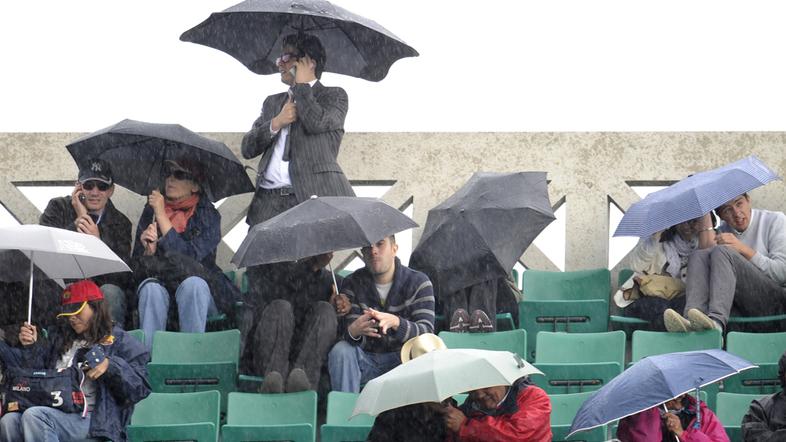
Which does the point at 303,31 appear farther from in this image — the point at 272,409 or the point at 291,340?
the point at 272,409

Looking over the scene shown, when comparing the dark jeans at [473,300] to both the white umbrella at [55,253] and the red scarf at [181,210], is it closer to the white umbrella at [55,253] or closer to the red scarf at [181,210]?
the red scarf at [181,210]

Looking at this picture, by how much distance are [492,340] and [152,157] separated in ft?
9.45

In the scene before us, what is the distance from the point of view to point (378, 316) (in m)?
10.6

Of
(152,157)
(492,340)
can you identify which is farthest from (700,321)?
(152,157)

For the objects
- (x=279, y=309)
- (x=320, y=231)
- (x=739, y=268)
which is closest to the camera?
(x=320, y=231)

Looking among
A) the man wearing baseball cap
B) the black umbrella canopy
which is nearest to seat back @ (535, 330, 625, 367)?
the black umbrella canopy

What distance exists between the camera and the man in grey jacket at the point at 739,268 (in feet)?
38.7

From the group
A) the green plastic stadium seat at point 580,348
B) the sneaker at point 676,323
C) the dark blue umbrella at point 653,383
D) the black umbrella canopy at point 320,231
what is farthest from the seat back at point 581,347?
the dark blue umbrella at point 653,383

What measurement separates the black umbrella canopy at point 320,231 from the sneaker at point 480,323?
96cm

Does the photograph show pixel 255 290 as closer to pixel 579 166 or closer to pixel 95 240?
pixel 95 240

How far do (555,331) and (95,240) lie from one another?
9.89 ft

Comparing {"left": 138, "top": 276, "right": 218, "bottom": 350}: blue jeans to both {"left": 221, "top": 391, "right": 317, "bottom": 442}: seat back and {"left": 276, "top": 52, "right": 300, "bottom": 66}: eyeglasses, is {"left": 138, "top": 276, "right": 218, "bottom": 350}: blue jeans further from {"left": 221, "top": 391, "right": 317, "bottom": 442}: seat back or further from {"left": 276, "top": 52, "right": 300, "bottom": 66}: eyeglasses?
{"left": 276, "top": 52, "right": 300, "bottom": 66}: eyeglasses

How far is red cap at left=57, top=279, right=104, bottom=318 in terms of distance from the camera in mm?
10414

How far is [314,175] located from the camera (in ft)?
40.9
